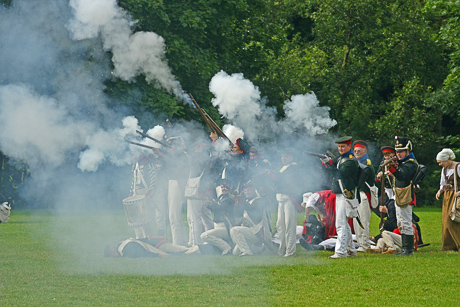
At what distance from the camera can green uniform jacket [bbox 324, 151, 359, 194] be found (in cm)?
1138

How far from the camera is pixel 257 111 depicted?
1291 centimetres

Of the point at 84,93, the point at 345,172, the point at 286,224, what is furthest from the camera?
the point at 84,93

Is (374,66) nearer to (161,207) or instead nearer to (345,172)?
(161,207)

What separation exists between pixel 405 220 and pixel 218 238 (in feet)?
10.8

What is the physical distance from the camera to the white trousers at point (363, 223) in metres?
12.7

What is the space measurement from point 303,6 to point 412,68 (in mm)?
6768

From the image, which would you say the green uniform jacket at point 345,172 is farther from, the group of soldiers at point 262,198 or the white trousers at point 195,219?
the white trousers at point 195,219

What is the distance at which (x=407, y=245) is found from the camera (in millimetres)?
11859

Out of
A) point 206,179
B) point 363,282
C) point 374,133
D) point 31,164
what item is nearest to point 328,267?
point 363,282

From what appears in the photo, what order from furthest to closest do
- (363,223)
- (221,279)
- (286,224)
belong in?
(363,223) → (286,224) → (221,279)

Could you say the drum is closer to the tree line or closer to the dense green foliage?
the tree line

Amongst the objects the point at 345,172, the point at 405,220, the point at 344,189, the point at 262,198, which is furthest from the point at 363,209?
the point at 262,198

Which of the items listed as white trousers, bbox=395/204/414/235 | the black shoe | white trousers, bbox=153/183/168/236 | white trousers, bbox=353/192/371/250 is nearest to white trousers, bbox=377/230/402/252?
white trousers, bbox=353/192/371/250

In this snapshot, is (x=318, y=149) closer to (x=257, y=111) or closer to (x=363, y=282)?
(x=257, y=111)
